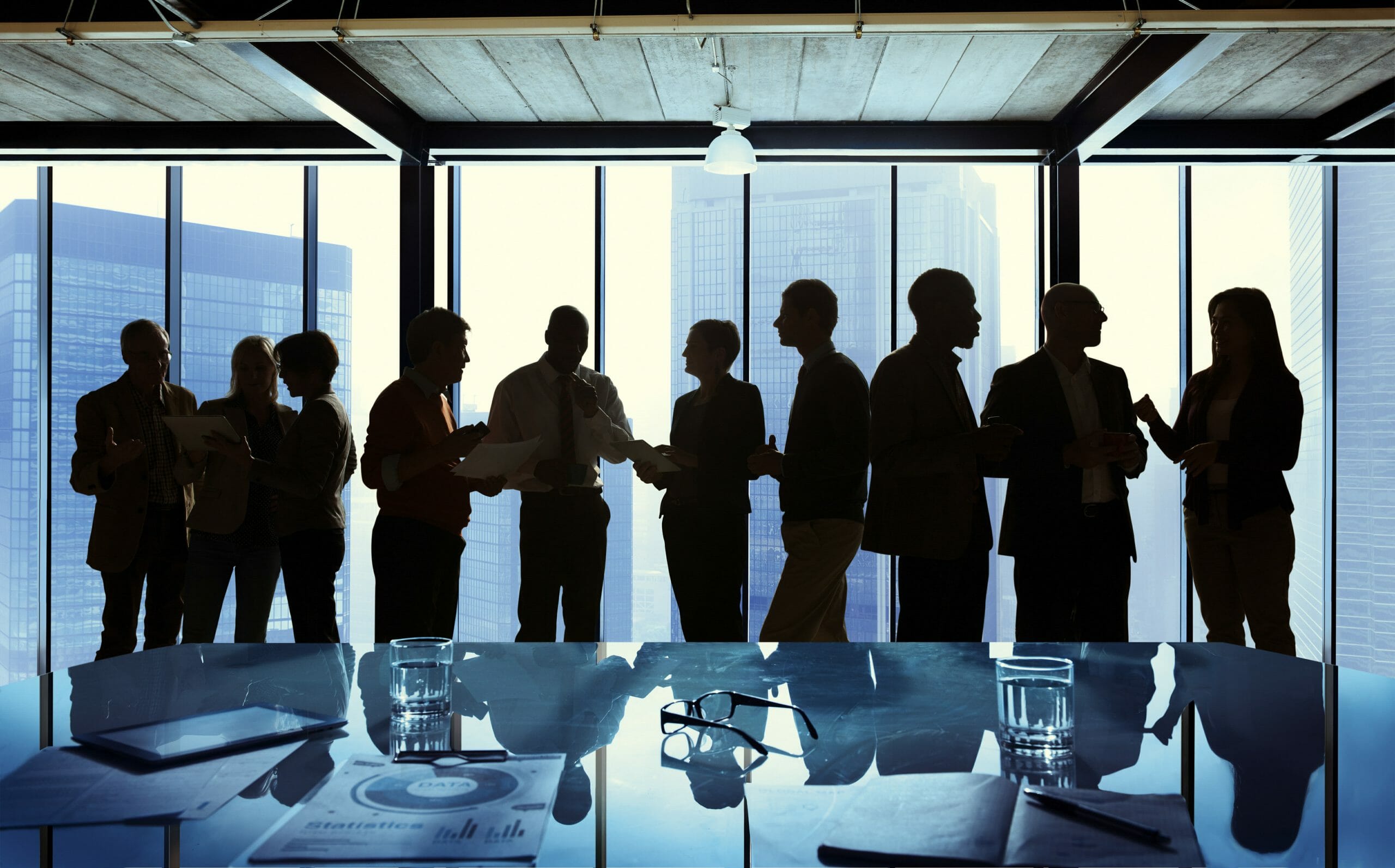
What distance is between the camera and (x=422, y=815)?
79 centimetres

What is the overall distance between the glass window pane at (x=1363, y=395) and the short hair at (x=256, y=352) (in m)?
5.39

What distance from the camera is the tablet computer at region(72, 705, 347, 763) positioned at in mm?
978

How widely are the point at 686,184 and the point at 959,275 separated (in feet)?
8.39

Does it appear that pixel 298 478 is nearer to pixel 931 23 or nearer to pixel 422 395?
pixel 422 395

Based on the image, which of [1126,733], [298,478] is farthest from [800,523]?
[1126,733]

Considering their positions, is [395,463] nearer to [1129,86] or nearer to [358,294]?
[358,294]

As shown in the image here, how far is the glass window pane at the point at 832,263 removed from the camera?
5320mm

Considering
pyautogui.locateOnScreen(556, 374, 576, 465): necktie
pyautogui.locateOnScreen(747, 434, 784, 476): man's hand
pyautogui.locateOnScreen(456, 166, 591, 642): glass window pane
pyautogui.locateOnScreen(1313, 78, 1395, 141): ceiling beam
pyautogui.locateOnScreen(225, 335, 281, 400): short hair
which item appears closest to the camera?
pyautogui.locateOnScreen(747, 434, 784, 476): man's hand

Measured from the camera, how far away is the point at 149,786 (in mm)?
877

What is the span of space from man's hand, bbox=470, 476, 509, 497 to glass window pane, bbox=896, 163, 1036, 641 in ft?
8.99

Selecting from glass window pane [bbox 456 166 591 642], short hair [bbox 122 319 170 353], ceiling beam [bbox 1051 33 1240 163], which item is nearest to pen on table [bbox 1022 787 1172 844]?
ceiling beam [bbox 1051 33 1240 163]

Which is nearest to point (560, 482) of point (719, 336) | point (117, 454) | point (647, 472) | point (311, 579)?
point (647, 472)

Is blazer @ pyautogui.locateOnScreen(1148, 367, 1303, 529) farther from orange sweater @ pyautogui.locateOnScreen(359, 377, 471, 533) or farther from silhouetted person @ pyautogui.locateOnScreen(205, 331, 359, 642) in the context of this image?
silhouetted person @ pyautogui.locateOnScreen(205, 331, 359, 642)

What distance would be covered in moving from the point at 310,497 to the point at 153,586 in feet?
4.06
